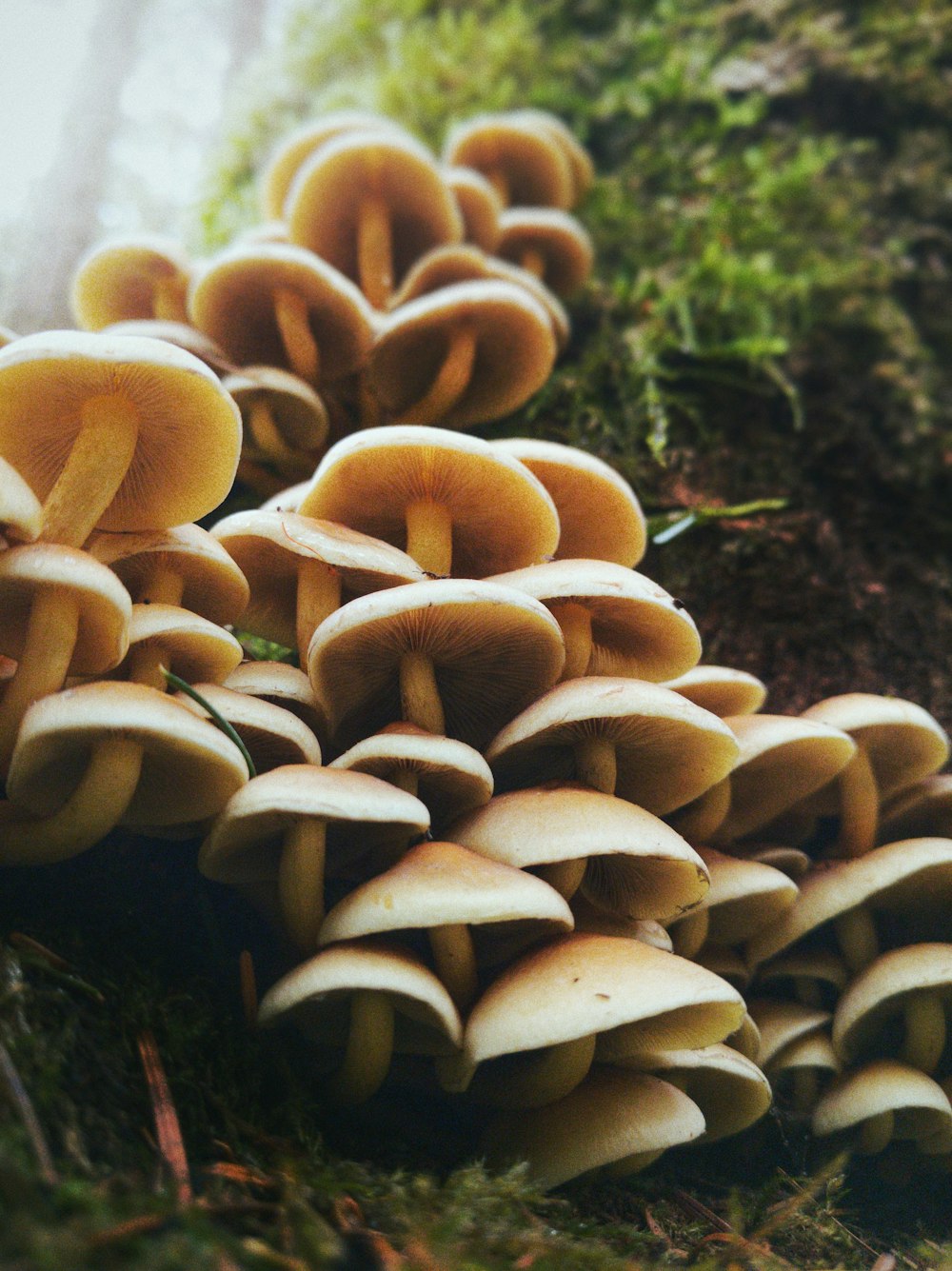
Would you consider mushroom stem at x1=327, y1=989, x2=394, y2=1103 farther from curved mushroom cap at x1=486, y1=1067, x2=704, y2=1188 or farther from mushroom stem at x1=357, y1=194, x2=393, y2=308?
mushroom stem at x1=357, y1=194, x2=393, y2=308

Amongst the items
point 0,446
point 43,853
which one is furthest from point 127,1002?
point 0,446

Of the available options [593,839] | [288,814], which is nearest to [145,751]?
[288,814]

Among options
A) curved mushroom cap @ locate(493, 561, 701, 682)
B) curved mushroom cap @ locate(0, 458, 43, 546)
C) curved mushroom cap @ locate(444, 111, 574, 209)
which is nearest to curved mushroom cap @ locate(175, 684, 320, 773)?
curved mushroom cap @ locate(0, 458, 43, 546)

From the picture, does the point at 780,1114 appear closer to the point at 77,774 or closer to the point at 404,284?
the point at 77,774

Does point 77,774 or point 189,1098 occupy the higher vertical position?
point 77,774

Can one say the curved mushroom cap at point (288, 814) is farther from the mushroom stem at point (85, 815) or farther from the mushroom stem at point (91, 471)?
the mushroom stem at point (91, 471)

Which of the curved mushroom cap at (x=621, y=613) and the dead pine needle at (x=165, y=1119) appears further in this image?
the curved mushroom cap at (x=621, y=613)

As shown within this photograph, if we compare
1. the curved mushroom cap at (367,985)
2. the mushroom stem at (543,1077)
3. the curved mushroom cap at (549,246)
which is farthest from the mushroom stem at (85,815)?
the curved mushroom cap at (549,246)
